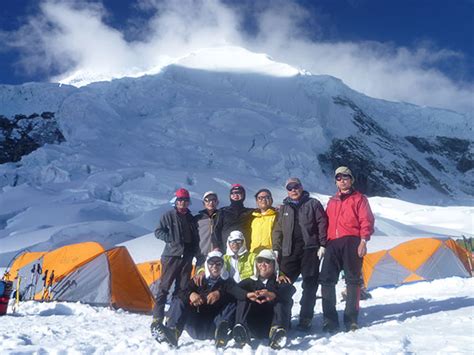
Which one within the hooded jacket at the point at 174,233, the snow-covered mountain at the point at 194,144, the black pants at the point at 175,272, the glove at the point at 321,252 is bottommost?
the black pants at the point at 175,272

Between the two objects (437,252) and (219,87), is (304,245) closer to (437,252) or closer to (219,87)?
(437,252)

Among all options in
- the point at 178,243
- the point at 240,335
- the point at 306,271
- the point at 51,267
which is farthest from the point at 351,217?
the point at 51,267

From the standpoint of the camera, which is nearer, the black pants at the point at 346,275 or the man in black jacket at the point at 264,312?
the man in black jacket at the point at 264,312

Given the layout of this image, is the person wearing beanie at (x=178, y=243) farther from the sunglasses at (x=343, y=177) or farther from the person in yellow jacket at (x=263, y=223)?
the sunglasses at (x=343, y=177)

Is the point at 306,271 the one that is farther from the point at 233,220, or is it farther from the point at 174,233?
the point at 174,233

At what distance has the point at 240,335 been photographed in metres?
3.31

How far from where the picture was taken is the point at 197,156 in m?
35.2

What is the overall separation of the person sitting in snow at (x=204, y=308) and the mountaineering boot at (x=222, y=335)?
1.6 inches

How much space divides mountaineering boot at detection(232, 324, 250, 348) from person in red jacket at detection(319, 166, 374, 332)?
2.74ft

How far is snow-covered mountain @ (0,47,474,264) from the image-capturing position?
22.6m

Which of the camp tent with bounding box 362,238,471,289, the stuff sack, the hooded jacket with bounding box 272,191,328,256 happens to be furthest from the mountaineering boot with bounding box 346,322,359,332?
the camp tent with bounding box 362,238,471,289

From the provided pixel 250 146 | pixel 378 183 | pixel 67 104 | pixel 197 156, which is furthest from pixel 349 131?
pixel 67 104

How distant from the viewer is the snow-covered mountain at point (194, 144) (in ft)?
74.1

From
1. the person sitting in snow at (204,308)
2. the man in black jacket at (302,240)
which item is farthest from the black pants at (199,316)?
the man in black jacket at (302,240)
